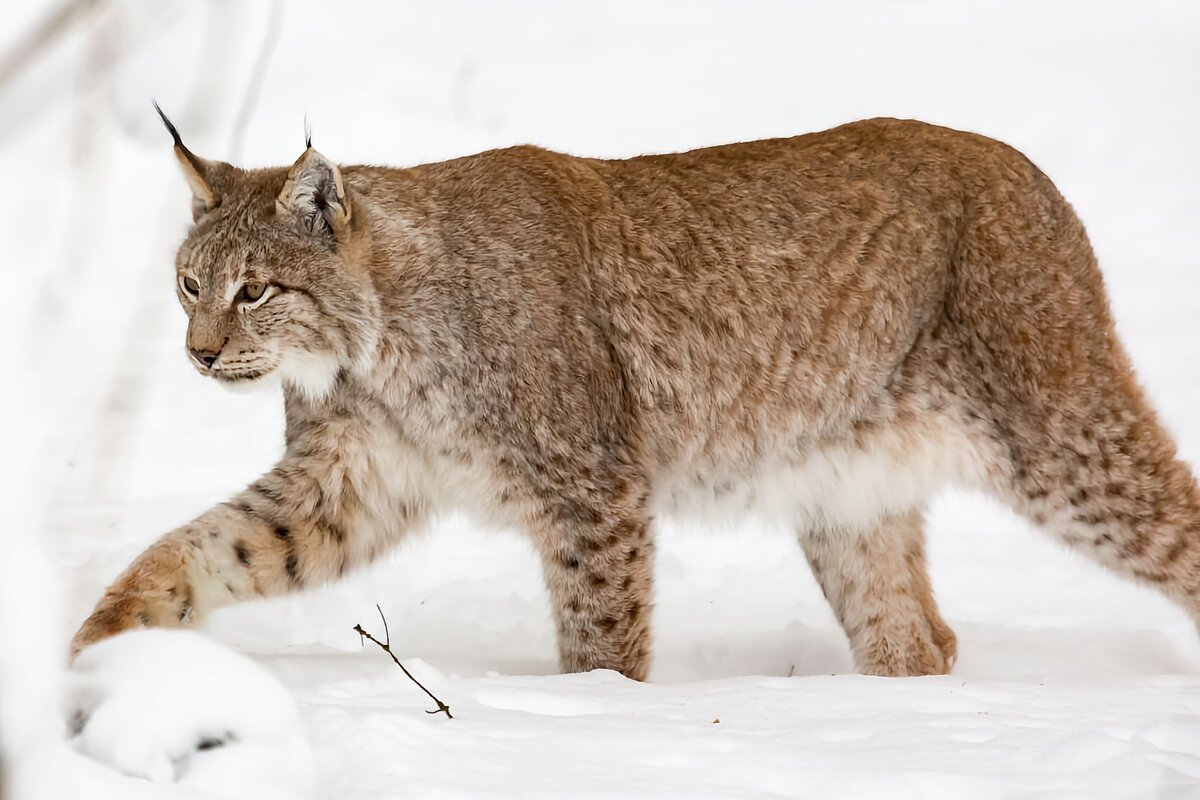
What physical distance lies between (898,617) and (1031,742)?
2.07m

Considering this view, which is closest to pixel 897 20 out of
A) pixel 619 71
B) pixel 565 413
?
pixel 619 71

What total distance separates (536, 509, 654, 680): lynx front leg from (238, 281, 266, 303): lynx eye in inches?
41.5

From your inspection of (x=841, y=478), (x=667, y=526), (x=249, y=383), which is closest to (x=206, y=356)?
(x=249, y=383)

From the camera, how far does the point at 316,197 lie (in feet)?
13.4

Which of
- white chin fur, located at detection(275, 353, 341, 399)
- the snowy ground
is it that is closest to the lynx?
white chin fur, located at detection(275, 353, 341, 399)

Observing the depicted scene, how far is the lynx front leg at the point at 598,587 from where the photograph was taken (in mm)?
4012

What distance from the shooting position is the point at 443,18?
11680 mm

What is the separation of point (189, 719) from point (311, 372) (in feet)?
6.55

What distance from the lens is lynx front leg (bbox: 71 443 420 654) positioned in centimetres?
379

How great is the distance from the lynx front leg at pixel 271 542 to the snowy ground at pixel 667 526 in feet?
0.79

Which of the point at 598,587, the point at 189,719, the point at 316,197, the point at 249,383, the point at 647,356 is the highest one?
the point at 316,197

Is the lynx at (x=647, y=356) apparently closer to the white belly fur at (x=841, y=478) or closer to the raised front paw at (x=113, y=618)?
the white belly fur at (x=841, y=478)

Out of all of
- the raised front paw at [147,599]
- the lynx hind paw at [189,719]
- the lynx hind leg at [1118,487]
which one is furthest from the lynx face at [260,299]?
the lynx hind leg at [1118,487]

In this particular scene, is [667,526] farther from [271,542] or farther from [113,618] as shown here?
[113,618]
